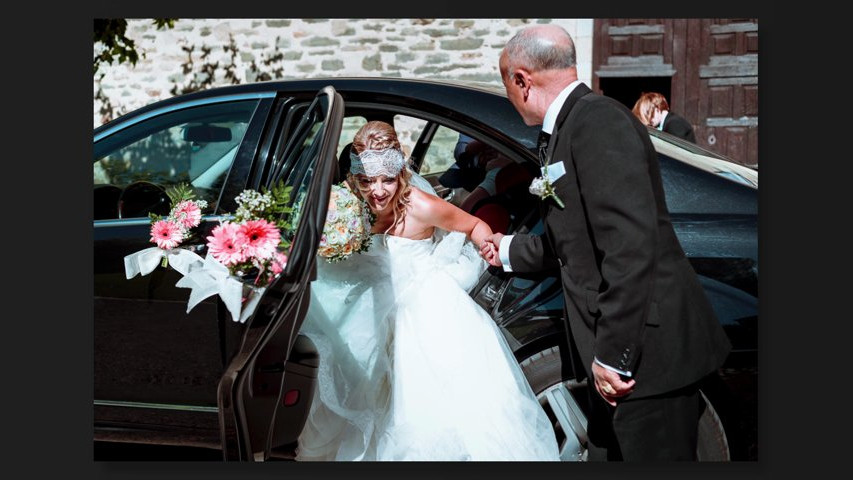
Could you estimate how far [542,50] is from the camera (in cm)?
263

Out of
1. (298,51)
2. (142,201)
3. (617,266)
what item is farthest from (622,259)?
(298,51)

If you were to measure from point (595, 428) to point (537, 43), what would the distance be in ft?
4.19

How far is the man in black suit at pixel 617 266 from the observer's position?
94.1 inches

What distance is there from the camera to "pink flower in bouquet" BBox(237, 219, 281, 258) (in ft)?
9.48

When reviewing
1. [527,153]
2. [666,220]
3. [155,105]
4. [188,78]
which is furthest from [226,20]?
[666,220]

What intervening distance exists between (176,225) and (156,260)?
0.53 ft

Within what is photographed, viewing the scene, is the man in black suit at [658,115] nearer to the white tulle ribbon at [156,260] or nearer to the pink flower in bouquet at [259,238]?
the white tulle ribbon at [156,260]

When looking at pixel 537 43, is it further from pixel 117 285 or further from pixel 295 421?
pixel 117 285

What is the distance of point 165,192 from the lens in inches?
151

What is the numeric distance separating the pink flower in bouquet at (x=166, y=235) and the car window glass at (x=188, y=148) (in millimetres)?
244

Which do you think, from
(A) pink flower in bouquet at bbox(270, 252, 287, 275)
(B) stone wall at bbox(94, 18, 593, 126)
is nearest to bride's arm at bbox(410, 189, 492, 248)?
(A) pink flower in bouquet at bbox(270, 252, 287, 275)

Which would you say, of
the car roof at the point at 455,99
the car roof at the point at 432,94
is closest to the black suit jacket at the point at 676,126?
the car roof at the point at 455,99

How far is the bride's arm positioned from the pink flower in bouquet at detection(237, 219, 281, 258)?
0.74m

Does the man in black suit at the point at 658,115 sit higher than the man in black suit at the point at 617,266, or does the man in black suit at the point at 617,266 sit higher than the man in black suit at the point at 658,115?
the man in black suit at the point at 658,115
